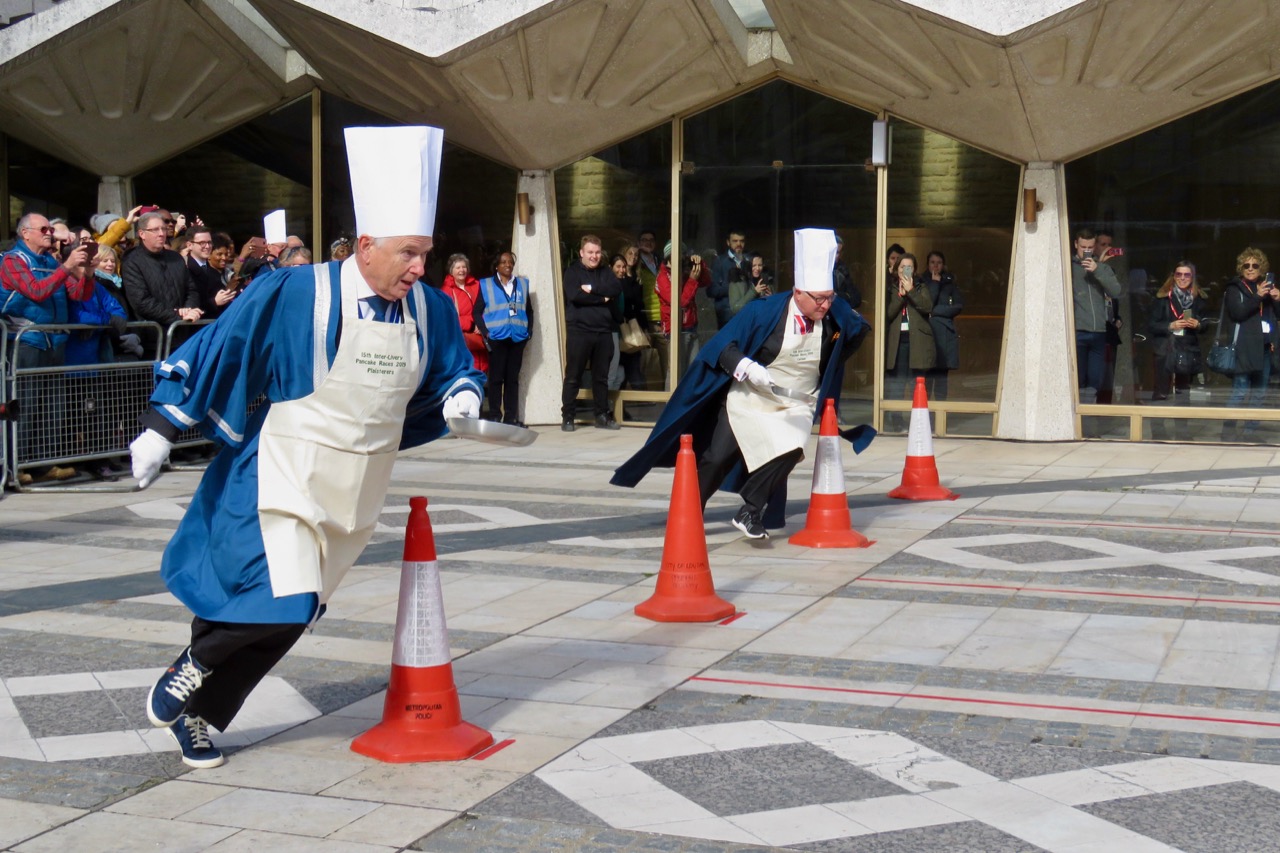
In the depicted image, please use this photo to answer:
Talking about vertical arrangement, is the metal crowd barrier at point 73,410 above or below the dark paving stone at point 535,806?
above

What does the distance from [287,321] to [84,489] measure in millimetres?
7235

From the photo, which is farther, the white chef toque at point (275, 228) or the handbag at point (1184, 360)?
the handbag at point (1184, 360)

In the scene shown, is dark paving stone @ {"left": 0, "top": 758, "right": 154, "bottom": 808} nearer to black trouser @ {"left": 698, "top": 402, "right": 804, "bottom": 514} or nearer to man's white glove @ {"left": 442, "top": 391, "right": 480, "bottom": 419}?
man's white glove @ {"left": 442, "top": 391, "right": 480, "bottom": 419}

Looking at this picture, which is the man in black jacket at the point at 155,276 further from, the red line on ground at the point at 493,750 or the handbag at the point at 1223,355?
the handbag at the point at 1223,355

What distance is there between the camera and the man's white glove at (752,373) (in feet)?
29.5

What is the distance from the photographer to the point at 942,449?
14836 mm

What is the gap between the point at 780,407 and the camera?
940 cm

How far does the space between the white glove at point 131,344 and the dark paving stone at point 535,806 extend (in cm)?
849

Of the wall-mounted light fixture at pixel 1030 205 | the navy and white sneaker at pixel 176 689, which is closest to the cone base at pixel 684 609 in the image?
the navy and white sneaker at pixel 176 689

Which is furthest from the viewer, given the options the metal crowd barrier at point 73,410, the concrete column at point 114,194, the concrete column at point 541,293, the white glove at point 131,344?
the concrete column at point 114,194

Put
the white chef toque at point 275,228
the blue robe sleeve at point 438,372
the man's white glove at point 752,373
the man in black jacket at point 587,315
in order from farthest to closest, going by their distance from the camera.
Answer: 1. the man in black jacket at point 587,315
2. the white chef toque at point 275,228
3. the man's white glove at point 752,373
4. the blue robe sleeve at point 438,372

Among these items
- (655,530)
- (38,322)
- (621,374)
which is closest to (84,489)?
(38,322)

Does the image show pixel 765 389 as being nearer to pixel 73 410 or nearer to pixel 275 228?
pixel 275 228

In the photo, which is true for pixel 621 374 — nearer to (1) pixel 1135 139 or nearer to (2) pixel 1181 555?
(1) pixel 1135 139
